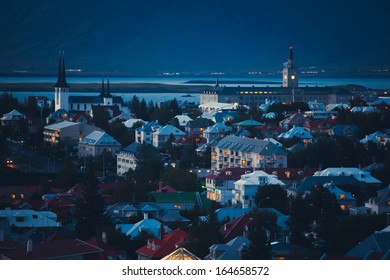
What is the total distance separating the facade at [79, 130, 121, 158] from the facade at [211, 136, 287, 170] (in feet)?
7.80

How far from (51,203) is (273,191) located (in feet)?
8.81

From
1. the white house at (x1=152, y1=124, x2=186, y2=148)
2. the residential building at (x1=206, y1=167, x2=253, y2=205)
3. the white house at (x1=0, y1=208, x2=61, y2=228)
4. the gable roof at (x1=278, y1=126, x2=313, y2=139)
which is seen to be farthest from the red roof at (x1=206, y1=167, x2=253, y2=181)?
the white house at (x1=152, y1=124, x2=186, y2=148)

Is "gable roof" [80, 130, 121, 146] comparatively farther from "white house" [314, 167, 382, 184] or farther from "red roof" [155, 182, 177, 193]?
"red roof" [155, 182, 177, 193]

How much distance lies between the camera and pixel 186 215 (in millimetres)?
14398

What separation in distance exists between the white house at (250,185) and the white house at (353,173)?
0.76 meters

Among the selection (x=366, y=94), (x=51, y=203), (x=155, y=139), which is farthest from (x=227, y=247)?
(x=366, y=94)

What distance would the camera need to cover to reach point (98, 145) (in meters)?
25.2

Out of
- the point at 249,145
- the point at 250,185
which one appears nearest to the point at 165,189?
the point at 250,185

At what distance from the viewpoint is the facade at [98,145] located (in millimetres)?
25031

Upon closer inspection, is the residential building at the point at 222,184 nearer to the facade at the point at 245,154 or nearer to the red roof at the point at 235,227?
the facade at the point at 245,154

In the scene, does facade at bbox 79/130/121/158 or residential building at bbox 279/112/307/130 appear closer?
facade at bbox 79/130/121/158

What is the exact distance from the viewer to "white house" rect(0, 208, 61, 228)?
12.9 meters

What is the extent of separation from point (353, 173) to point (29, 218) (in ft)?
20.6

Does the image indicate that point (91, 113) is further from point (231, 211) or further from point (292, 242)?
point (292, 242)
